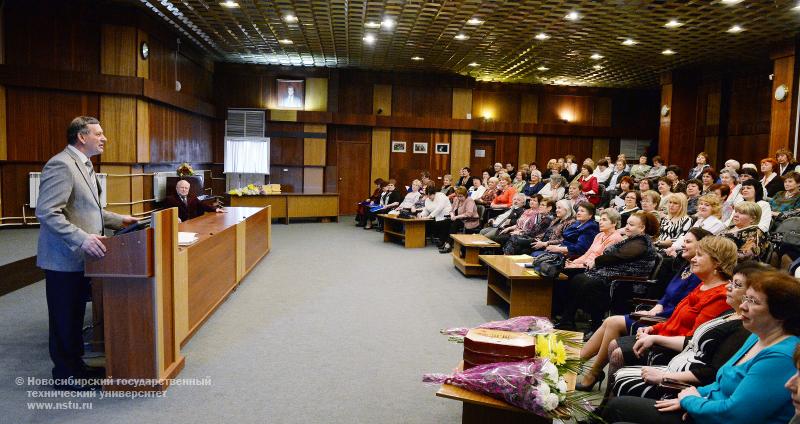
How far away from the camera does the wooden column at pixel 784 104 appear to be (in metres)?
9.86

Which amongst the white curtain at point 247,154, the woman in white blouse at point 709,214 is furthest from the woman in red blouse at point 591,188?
the white curtain at point 247,154

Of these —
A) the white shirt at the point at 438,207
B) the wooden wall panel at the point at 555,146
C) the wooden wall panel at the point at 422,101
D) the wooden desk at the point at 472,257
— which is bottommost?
the wooden desk at the point at 472,257

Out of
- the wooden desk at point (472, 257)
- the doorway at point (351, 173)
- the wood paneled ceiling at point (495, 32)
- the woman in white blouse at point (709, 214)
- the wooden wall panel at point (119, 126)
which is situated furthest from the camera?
the doorway at point (351, 173)

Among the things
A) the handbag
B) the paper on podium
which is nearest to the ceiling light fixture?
the handbag

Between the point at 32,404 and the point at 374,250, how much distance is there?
6.49 m

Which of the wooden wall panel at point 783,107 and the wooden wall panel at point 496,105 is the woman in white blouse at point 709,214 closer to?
the wooden wall panel at point 783,107

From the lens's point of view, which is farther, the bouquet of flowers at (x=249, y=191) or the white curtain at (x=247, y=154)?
the white curtain at (x=247, y=154)

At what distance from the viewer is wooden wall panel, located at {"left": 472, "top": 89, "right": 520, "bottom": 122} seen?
16500mm

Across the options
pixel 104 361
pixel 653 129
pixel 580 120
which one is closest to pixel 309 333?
pixel 104 361

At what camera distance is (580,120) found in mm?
16938

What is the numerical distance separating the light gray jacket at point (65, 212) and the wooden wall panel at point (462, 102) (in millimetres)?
13225

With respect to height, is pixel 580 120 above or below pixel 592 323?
above

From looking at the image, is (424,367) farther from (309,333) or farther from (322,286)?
(322,286)

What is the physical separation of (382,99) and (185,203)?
9.50 m
